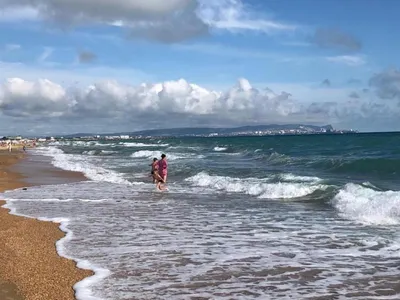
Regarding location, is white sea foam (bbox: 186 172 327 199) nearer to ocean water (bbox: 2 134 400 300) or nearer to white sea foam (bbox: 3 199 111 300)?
ocean water (bbox: 2 134 400 300)

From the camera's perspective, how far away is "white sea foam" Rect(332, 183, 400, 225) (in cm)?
1335

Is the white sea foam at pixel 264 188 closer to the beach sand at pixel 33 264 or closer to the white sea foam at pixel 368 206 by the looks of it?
the white sea foam at pixel 368 206

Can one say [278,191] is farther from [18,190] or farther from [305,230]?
[18,190]

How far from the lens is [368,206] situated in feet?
48.9

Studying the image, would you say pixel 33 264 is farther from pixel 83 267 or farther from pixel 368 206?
pixel 368 206

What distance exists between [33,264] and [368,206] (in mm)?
10011

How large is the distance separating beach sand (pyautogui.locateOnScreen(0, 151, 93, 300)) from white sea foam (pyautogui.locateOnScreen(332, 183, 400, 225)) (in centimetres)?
780

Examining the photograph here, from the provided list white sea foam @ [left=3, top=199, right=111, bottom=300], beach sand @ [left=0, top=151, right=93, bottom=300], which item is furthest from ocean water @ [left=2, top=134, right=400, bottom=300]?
beach sand @ [left=0, top=151, right=93, bottom=300]

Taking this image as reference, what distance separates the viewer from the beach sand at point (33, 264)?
6.88 meters

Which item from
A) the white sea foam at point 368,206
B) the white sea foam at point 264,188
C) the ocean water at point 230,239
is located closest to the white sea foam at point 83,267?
the ocean water at point 230,239

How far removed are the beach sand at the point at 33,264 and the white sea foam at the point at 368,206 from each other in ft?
25.6

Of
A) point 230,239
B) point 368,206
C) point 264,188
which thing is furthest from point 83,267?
point 264,188

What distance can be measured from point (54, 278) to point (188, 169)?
2524 centimetres

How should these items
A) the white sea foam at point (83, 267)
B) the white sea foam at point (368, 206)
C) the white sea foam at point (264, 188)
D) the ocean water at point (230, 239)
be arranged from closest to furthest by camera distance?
1. the white sea foam at point (83, 267)
2. the ocean water at point (230, 239)
3. the white sea foam at point (368, 206)
4. the white sea foam at point (264, 188)
